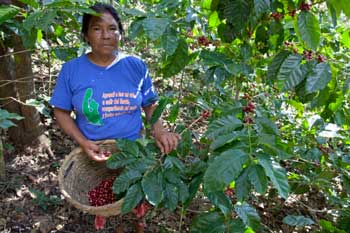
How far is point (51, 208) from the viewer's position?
271 centimetres

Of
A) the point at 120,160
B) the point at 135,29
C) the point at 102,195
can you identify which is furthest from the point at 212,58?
the point at 102,195

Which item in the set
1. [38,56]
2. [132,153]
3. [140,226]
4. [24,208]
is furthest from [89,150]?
[38,56]

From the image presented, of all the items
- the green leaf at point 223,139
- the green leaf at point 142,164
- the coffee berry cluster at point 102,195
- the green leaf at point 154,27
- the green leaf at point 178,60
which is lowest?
the coffee berry cluster at point 102,195

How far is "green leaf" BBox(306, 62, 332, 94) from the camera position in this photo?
143 centimetres

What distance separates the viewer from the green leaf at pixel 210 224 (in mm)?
1495

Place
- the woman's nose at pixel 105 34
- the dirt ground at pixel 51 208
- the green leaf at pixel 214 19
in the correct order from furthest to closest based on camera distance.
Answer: the dirt ground at pixel 51 208, the woman's nose at pixel 105 34, the green leaf at pixel 214 19

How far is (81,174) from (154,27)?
1109 millimetres

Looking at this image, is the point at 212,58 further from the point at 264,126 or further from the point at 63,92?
the point at 63,92

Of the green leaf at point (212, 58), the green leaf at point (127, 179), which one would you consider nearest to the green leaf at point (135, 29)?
the green leaf at point (212, 58)

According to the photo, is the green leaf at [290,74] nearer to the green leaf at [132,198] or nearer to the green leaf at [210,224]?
the green leaf at [210,224]

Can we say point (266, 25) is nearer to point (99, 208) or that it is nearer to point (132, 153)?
point (132, 153)

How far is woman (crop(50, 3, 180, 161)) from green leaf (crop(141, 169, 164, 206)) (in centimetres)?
50

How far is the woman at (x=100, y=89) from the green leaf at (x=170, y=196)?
0.53m

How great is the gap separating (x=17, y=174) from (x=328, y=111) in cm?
218
